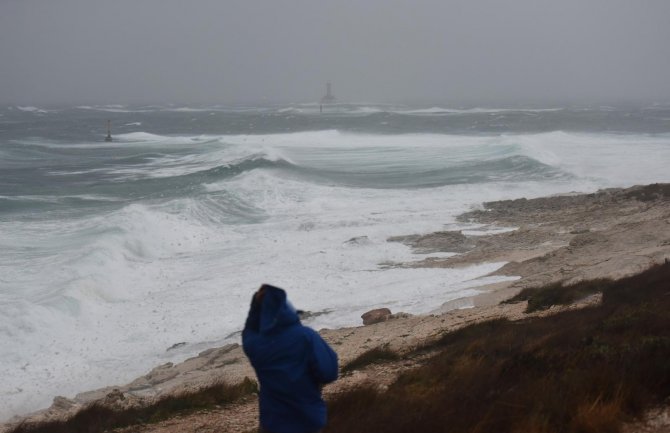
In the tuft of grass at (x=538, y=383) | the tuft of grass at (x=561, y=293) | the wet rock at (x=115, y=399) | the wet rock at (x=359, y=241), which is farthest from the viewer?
the wet rock at (x=359, y=241)

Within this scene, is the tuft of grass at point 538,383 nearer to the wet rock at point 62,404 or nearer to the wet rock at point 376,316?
the wet rock at point 376,316

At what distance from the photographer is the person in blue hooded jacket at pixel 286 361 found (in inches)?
151

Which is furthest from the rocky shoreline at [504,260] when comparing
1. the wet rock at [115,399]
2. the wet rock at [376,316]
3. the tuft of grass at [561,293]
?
the tuft of grass at [561,293]

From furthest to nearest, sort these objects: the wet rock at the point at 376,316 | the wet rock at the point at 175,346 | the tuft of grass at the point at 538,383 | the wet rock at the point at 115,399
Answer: the wet rock at the point at 175,346 → the wet rock at the point at 376,316 → the wet rock at the point at 115,399 → the tuft of grass at the point at 538,383

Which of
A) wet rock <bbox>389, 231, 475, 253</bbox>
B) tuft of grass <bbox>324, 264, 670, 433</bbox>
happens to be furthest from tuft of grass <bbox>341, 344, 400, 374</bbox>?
wet rock <bbox>389, 231, 475, 253</bbox>

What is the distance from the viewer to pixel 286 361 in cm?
388

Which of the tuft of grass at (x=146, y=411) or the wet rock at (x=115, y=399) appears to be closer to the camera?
the tuft of grass at (x=146, y=411)

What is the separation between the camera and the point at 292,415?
4.02 metres

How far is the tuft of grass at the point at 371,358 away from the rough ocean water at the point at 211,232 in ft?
16.6

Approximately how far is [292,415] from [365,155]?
48.8 meters

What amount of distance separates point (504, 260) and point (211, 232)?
11919mm

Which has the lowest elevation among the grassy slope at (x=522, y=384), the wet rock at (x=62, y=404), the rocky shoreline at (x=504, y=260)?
the wet rock at (x=62, y=404)

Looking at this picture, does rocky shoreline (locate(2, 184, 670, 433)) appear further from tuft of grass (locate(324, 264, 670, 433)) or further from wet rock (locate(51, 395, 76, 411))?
tuft of grass (locate(324, 264, 670, 433))

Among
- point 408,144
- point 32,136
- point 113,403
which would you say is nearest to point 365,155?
point 408,144
